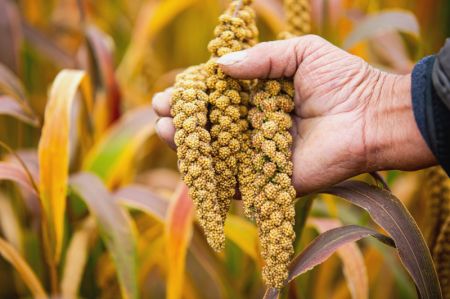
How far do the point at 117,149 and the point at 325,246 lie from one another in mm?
587

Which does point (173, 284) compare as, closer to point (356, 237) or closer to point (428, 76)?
point (356, 237)

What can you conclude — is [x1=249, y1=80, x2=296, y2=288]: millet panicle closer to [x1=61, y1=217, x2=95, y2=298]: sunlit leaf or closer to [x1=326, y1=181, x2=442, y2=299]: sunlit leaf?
[x1=326, y1=181, x2=442, y2=299]: sunlit leaf

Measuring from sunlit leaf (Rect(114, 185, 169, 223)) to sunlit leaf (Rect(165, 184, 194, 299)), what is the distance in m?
0.06

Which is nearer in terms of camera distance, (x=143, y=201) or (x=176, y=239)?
(x=176, y=239)

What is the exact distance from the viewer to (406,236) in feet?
2.65

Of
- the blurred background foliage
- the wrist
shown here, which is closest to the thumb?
the wrist

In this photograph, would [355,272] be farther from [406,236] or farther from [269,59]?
[269,59]

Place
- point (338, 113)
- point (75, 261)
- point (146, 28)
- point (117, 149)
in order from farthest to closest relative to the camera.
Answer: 1. point (146, 28)
2. point (117, 149)
3. point (75, 261)
4. point (338, 113)

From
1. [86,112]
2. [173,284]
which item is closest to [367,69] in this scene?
[173,284]

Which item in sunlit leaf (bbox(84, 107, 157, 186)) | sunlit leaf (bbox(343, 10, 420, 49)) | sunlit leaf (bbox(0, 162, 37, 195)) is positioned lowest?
sunlit leaf (bbox(84, 107, 157, 186))

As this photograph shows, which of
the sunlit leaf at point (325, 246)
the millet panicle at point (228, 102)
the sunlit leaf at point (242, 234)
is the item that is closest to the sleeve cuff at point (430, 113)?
the sunlit leaf at point (325, 246)

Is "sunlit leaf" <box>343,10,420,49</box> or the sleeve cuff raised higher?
"sunlit leaf" <box>343,10,420,49</box>

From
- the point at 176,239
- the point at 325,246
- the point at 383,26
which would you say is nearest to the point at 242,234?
the point at 176,239

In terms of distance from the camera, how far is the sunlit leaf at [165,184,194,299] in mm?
1023
